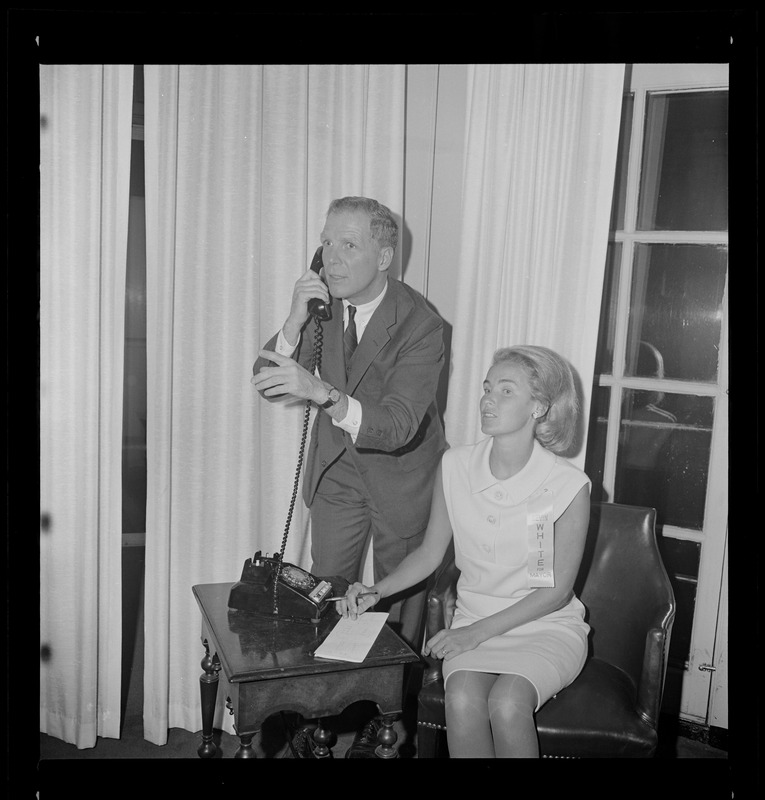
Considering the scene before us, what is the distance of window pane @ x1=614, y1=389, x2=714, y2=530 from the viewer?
2400mm

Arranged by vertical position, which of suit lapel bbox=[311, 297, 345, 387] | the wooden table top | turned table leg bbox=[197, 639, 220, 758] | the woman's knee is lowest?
turned table leg bbox=[197, 639, 220, 758]

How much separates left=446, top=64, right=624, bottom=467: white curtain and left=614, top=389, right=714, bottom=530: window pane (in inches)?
8.5

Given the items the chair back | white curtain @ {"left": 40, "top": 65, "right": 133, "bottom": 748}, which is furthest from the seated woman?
white curtain @ {"left": 40, "top": 65, "right": 133, "bottom": 748}

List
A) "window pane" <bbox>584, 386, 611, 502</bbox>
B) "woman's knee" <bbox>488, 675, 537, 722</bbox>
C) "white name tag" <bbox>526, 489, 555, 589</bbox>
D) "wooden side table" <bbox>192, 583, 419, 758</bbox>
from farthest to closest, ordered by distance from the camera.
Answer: "window pane" <bbox>584, 386, 611, 502</bbox>
"white name tag" <bbox>526, 489, 555, 589</bbox>
"woman's knee" <bbox>488, 675, 537, 722</bbox>
"wooden side table" <bbox>192, 583, 419, 758</bbox>

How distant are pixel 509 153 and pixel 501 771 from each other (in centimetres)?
183

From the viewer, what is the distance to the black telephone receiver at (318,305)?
2207 millimetres

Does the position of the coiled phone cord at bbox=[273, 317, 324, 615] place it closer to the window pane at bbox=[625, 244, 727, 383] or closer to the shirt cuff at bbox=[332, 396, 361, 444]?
the shirt cuff at bbox=[332, 396, 361, 444]

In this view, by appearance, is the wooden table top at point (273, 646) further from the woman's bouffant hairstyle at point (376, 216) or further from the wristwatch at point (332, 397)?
the woman's bouffant hairstyle at point (376, 216)

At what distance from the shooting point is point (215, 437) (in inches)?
93.4

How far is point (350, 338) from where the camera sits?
2.23 meters

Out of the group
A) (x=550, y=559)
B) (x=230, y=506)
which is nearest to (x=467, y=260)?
(x=550, y=559)

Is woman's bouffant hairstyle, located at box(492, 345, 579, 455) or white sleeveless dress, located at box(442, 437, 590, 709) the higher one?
woman's bouffant hairstyle, located at box(492, 345, 579, 455)

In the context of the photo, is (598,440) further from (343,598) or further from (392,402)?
(343,598)
